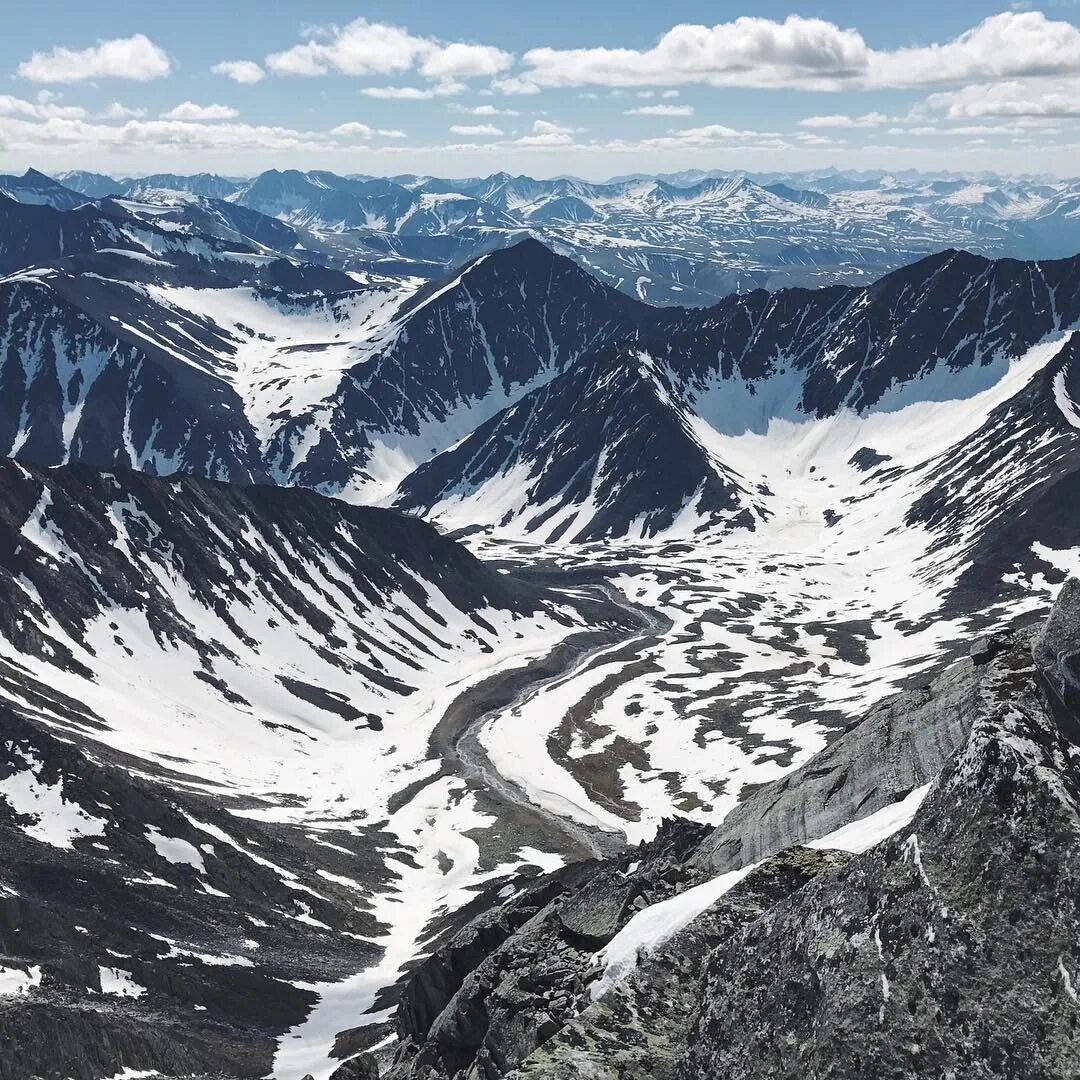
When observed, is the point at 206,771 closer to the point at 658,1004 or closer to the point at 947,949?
the point at 658,1004

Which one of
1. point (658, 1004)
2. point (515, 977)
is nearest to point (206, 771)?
point (515, 977)

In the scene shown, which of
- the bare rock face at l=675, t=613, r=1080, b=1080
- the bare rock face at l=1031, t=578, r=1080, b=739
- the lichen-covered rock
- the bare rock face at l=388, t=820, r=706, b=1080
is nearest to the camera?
the bare rock face at l=675, t=613, r=1080, b=1080

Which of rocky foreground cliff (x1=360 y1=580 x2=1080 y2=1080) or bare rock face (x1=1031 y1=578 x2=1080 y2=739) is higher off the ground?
bare rock face (x1=1031 y1=578 x2=1080 y2=739)

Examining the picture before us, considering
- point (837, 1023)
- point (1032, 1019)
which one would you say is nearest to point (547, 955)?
point (837, 1023)

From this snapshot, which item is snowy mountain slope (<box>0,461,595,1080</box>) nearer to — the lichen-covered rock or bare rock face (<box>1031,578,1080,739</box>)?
the lichen-covered rock

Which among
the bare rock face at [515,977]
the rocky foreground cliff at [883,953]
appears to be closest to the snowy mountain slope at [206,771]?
the bare rock face at [515,977]

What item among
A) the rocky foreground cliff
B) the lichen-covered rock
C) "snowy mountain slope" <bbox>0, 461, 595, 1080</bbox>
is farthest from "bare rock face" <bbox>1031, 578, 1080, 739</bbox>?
"snowy mountain slope" <bbox>0, 461, 595, 1080</bbox>
